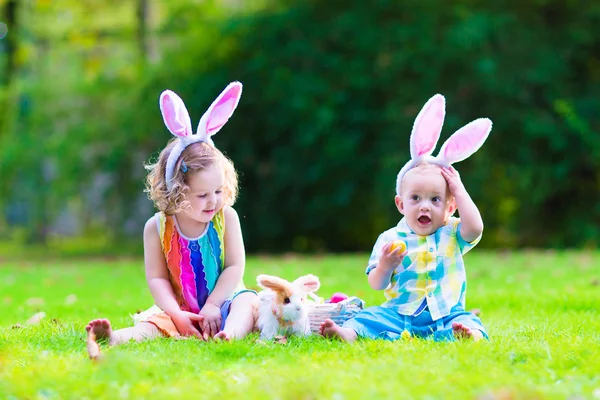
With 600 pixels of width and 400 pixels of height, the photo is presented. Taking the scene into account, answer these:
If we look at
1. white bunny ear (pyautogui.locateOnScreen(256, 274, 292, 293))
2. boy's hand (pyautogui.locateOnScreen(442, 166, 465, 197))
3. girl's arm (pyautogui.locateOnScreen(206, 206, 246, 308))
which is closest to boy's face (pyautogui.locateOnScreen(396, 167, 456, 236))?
boy's hand (pyautogui.locateOnScreen(442, 166, 465, 197))

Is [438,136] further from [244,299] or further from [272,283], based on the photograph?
[244,299]

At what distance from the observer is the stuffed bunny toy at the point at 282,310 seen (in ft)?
13.6

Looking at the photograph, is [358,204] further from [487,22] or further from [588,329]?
[588,329]

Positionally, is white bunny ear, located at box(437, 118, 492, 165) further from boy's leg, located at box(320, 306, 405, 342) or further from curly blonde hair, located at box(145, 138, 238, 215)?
curly blonde hair, located at box(145, 138, 238, 215)

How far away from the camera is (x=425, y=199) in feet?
13.9

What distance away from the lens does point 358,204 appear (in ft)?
50.2

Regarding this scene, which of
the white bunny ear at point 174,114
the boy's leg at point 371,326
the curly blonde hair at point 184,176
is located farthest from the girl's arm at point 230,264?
the boy's leg at point 371,326

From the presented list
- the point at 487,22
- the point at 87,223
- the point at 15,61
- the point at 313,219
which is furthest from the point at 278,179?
the point at 15,61

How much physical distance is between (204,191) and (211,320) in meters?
0.68

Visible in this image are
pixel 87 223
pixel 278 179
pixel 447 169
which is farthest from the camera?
pixel 87 223

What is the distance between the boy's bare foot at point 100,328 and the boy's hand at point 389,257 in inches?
53.6

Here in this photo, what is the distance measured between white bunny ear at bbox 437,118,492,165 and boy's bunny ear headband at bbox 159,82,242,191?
45.0 inches

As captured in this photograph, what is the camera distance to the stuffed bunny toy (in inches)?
163

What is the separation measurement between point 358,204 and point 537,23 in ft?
14.8
